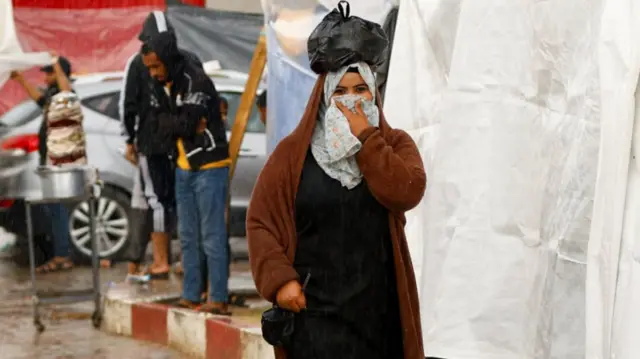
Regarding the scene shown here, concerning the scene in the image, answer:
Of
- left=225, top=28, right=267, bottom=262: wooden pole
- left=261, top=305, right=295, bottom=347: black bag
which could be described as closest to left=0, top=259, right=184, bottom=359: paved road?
left=225, top=28, right=267, bottom=262: wooden pole

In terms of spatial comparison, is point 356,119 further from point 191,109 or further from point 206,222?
point 206,222

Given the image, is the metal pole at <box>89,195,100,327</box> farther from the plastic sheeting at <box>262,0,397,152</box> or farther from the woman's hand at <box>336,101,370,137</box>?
the woman's hand at <box>336,101,370,137</box>

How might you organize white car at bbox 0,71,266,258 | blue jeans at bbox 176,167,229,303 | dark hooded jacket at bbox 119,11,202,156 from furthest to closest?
white car at bbox 0,71,266,258 → dark hooded jacket at bbox 119,11,202,156 → blue jeans at bbox 176,167,229,303

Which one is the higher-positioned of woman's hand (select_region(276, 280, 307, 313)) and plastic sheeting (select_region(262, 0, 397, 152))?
plastic sheeting (select_region(262, 0, 397, 152))

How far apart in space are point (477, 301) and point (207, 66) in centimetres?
625

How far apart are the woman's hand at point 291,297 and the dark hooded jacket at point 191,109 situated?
3.84 meters

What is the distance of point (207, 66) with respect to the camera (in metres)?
8.77

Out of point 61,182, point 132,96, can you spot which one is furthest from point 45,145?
point 61,182

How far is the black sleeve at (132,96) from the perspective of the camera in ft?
26.1

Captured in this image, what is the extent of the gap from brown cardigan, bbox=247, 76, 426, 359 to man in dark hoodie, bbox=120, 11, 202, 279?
470cm

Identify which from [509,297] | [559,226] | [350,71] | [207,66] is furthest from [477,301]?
[207,66]

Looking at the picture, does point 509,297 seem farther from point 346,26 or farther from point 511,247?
point 346,26

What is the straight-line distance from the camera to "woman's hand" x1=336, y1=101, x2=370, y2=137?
266cm

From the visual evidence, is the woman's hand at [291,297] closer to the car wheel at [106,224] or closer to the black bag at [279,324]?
the black bag at [279,324]
